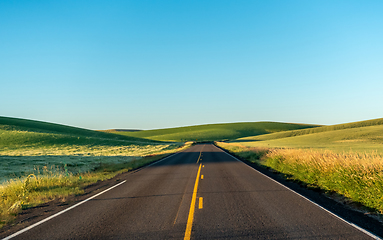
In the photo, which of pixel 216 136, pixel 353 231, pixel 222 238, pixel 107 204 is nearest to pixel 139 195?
pixel 107 204

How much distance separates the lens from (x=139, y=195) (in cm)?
1012

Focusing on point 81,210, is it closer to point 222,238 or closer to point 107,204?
point 107,204

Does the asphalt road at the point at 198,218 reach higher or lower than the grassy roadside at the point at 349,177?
lower

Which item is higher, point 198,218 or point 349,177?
point 349,177

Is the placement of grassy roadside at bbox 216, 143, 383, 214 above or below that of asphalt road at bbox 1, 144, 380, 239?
above

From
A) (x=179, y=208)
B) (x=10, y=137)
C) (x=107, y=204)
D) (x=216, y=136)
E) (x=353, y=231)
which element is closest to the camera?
(x=353, y=231)

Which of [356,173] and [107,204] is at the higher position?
[356,173]

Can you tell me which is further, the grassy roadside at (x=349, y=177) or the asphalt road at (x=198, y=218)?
the grassy roadside at (x=349, y=177)

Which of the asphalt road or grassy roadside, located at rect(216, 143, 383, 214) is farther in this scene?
grassy roadside, located at rect(216, 143, 383, 214)

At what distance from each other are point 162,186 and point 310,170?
27.8 ft

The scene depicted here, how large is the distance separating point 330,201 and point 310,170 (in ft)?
15.0

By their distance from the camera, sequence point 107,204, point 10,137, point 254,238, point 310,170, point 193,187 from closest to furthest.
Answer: point 254,238 → point 107,204 → point 193,187 → point 310,170 → point 10,137

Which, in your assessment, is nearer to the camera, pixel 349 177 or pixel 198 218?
pixel 198 218

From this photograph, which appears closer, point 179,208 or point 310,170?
point 179,208
